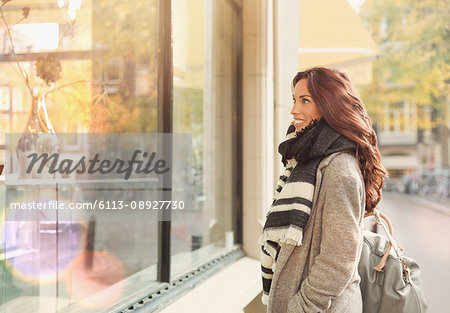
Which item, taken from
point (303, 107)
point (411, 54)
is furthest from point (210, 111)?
point (411, 54)

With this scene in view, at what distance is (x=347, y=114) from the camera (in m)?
2.20

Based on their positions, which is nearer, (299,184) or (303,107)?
(299,184)

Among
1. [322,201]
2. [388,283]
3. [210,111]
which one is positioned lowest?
[388,283]

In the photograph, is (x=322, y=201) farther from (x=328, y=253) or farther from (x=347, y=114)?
(x=347, y=114)

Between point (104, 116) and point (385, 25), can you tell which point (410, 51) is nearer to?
point (385, 25)

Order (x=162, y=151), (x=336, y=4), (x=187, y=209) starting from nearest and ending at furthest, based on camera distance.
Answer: (x=162, y=151), (x=187, y=209), (x=336, y=4)

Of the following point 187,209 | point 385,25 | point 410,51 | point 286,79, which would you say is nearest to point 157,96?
point 187,209

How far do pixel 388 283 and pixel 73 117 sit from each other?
2793mm

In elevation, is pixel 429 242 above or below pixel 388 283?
below

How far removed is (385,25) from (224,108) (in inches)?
687

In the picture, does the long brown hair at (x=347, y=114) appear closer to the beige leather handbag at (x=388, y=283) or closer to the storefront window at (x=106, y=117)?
the beige leather handbag at (x=388, y=283)

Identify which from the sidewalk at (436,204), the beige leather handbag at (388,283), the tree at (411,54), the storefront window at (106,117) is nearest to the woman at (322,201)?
the beige leather handbag at (388,283)

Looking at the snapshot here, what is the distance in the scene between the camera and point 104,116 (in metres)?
4.99

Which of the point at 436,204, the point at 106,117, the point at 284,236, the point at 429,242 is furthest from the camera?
the point at 436,204
